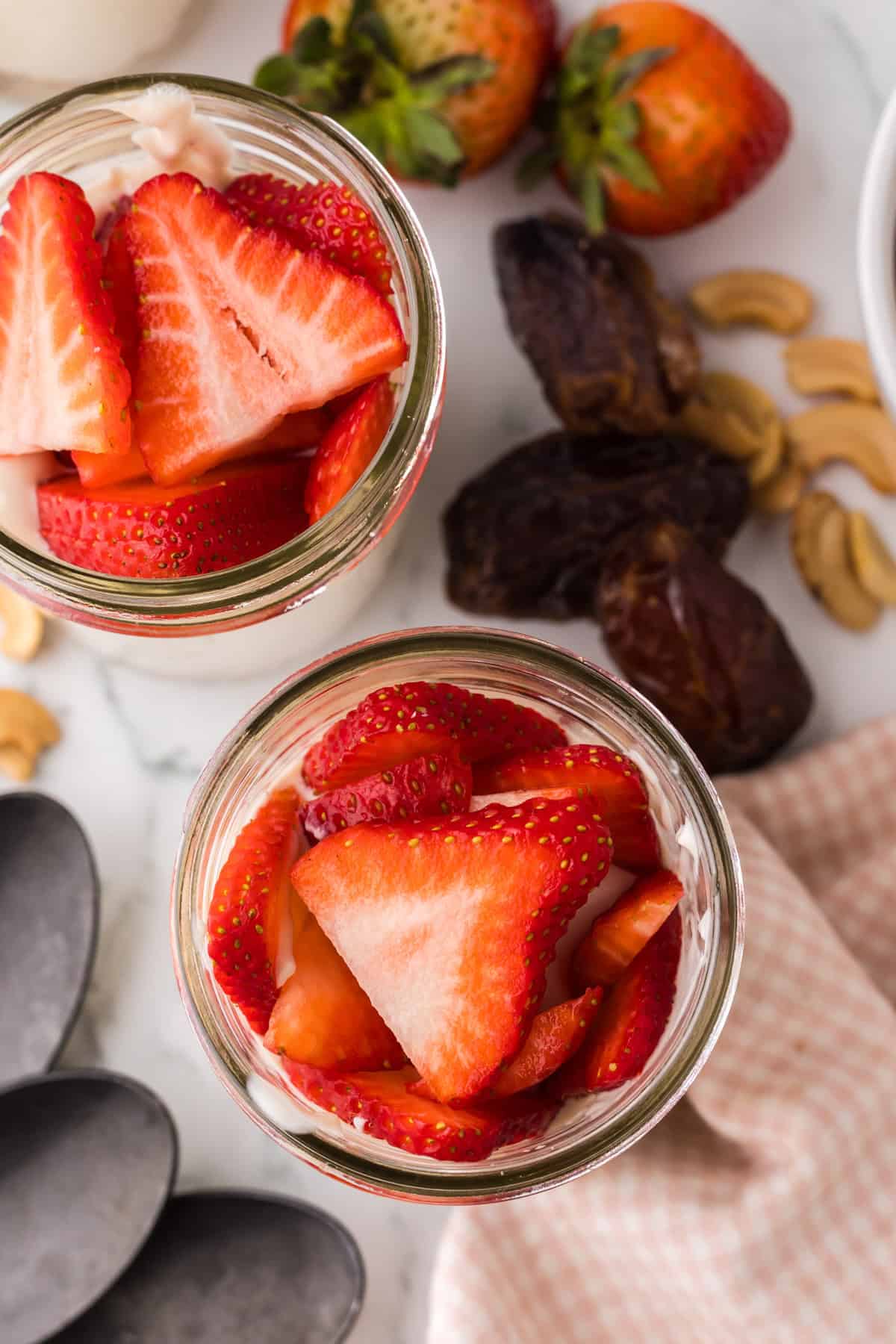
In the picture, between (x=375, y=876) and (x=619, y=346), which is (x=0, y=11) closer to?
(x=619, y=346)

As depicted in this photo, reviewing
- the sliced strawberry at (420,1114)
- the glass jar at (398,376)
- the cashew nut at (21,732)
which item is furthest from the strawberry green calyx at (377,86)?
the sliced strawberry at (420,1114)

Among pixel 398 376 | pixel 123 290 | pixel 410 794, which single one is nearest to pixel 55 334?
pixel 123 290

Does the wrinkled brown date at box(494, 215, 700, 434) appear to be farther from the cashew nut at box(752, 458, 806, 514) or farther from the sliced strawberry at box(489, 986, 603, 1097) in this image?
the sliced strawberry at box(489, 986, 603, 1097)

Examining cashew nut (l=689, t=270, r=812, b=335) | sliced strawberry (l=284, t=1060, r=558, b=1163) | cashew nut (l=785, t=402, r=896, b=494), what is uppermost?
cashew nut (l=689, t=270, r=812, b=335)

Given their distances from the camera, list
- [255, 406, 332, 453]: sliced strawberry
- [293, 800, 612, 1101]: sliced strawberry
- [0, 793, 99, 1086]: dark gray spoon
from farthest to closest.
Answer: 1. [0, 793, 99, 1086]: dark gray spoon
2. [255, 406, 332, 453]: sliced strawberry
3. [293, 800, 612, 1101]: sliced strawberry

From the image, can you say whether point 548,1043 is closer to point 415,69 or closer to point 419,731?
point 419,731

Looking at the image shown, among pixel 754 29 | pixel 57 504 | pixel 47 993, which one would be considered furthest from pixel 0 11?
pixel 47 993

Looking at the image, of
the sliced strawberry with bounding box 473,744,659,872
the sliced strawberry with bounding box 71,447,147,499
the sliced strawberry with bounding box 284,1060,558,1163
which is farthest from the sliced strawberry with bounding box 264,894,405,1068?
the sliced strawberry with bounding box 71,447,147,499

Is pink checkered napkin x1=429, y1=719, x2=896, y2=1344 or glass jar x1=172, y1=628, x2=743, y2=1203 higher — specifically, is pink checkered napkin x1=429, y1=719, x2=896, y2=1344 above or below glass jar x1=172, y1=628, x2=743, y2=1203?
below
